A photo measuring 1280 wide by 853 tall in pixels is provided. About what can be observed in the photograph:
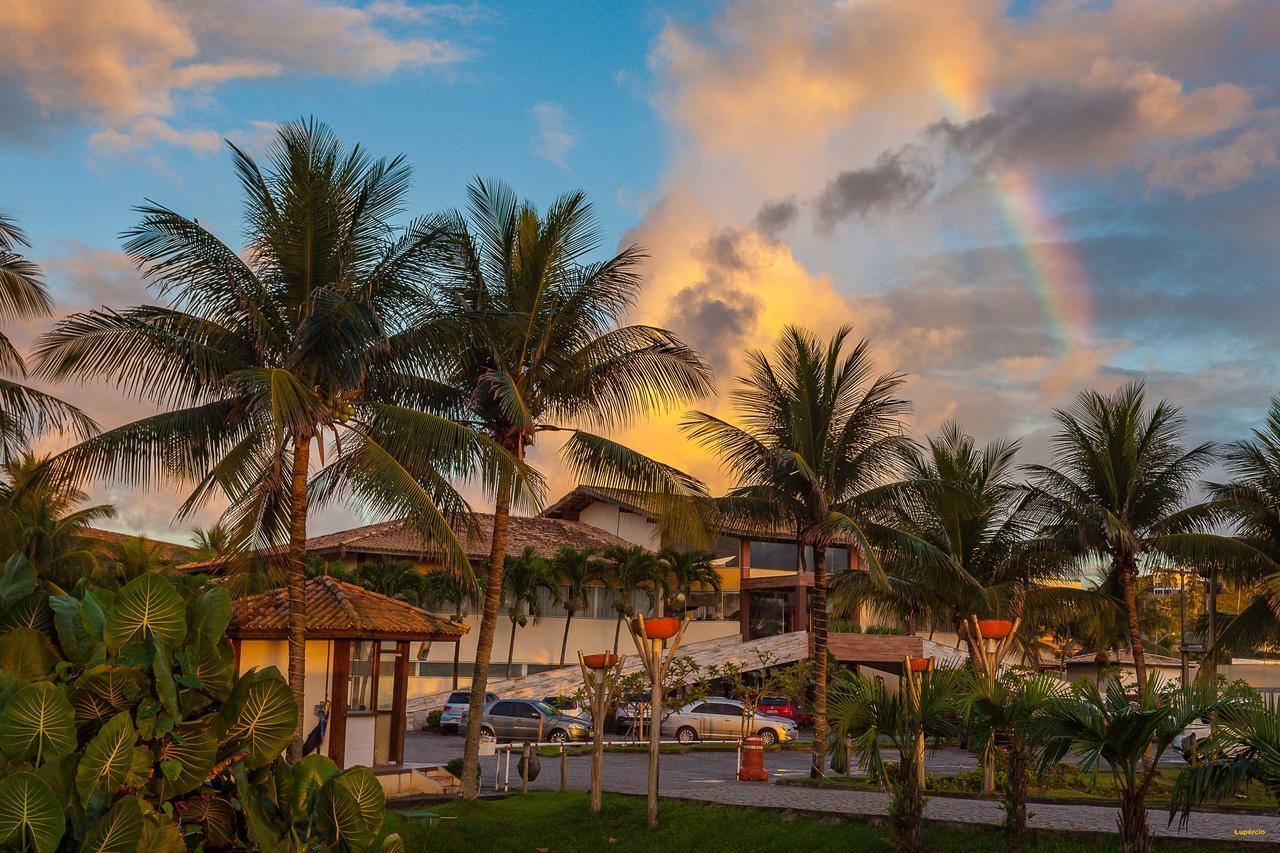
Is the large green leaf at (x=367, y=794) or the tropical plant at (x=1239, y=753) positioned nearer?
the large green leaf at (x=367, y=794)

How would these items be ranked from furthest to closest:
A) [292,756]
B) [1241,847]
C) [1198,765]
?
[292,756] < [1241,847] < [1198,765]

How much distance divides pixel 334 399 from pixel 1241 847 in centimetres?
1281

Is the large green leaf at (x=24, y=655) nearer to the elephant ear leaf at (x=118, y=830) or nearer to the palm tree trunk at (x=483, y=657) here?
the elephant ear leaf at (x=118, y=830)

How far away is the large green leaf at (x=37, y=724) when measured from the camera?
611cm

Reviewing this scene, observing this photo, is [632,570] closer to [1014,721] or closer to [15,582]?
[1014,721]

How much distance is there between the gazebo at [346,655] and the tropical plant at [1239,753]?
41.8 ft

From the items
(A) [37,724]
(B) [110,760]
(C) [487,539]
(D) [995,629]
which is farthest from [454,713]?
(A) [37,724]

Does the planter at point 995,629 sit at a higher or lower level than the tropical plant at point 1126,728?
higher

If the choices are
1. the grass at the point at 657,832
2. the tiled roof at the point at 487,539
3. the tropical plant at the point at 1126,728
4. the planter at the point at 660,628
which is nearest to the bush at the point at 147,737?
the tropical plant at the point at 1126,728

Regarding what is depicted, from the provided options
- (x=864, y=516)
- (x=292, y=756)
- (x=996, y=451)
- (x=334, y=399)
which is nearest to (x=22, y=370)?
(x=334, y=399)

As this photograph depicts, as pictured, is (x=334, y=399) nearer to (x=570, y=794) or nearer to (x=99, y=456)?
(x=99, y=456)

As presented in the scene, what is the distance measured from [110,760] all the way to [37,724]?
1.29ft

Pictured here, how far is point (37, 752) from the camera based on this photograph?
6.17m

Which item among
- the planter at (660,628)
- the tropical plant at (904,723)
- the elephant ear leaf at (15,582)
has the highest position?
the elephant ear leaf at (15,582)
